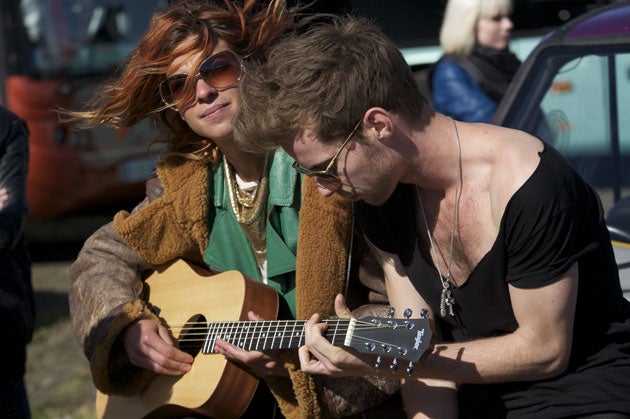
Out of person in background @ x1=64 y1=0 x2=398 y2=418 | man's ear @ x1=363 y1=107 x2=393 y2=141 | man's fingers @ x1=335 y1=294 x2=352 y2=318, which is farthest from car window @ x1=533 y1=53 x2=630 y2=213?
man's ear @ x1=363 y1=107 x2=393 y2=141

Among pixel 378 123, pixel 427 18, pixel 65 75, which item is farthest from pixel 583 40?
pixel 65 75

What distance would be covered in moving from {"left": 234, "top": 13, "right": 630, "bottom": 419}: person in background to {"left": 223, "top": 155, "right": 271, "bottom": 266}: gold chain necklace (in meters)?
0.61

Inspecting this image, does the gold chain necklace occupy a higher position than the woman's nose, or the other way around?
the woman's nose

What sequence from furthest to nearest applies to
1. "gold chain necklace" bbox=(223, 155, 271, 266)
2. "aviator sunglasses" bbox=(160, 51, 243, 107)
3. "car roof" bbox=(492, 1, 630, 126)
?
"car roof" bbox=(492, 1, 630, 126)
"gold chain necklace" bbox=(223, 155, 271, 266)
"aviator sunglasses" bbox=(160, 51, 243, 107)

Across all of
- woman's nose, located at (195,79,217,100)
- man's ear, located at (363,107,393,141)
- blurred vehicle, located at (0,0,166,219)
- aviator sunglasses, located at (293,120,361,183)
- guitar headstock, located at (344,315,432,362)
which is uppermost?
man's ear, located at (363,107,393,141)

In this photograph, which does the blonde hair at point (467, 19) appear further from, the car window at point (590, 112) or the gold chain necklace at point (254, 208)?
the gold chain necklace at point (254, 208)

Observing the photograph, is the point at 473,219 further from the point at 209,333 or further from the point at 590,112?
the point at 590,112

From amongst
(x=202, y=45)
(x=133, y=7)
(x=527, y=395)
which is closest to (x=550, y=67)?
(x=202, y=45)

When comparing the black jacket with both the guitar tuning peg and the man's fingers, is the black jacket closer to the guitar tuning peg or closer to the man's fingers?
the man's fingers

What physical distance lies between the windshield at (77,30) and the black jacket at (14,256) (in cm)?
395

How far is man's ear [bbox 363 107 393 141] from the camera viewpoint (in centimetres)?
227

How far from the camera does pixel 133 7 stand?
7.78m

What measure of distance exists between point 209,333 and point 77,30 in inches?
206

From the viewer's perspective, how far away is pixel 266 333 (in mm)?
2812
